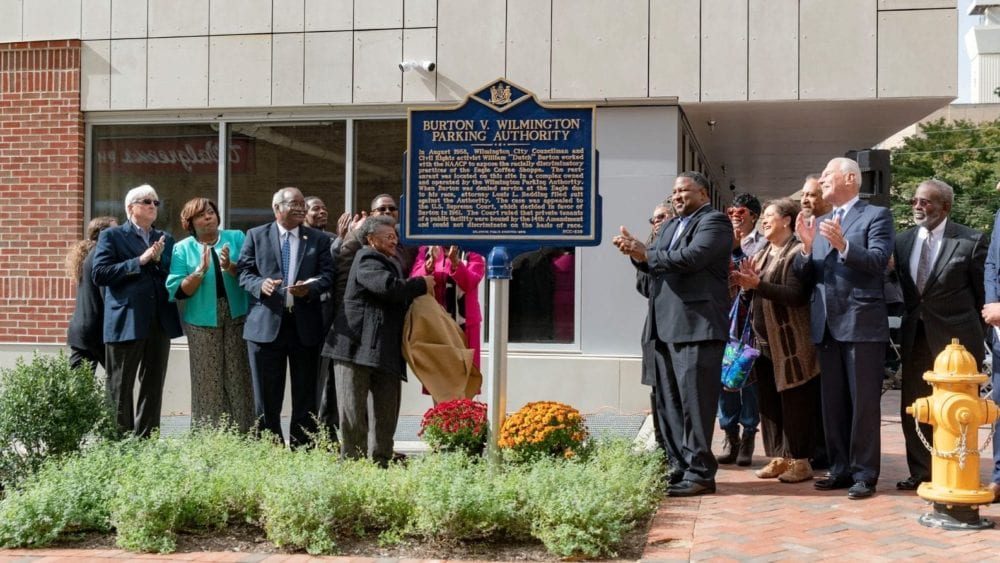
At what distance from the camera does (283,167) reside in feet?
39.9

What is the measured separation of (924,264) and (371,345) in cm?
366

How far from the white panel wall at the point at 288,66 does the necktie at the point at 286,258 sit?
3802 millimetres

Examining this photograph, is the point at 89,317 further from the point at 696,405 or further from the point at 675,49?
the point at 675,49

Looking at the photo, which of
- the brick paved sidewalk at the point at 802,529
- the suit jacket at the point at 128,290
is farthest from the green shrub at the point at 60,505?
the brick paved sidewalk at the point at 802,529

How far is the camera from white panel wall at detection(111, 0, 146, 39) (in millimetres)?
12086

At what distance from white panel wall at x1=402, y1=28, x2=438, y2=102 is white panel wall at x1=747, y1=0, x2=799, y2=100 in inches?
126

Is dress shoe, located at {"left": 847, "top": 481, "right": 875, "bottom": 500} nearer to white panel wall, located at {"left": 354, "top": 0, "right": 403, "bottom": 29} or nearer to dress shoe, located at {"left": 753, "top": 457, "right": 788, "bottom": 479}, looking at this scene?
dress shoe, located at {"left": 753, "top": 457, "right": 788, "bottom": 479}

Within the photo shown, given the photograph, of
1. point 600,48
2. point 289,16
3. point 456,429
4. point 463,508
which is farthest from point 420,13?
point 463,508

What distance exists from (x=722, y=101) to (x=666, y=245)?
4.07 metres

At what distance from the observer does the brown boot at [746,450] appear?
8.44 m

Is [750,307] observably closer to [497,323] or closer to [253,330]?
[497,323]

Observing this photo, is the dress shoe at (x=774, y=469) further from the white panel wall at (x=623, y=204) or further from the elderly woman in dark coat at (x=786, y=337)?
the white panel wall at (x=623, y=204)

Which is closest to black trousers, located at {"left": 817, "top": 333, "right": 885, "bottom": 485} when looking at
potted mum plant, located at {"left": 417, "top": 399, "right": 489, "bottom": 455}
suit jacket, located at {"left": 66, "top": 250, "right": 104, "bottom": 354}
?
potted mum plant, located at {"left": 417, "top": 399, "right": 489, "bottom": 455}

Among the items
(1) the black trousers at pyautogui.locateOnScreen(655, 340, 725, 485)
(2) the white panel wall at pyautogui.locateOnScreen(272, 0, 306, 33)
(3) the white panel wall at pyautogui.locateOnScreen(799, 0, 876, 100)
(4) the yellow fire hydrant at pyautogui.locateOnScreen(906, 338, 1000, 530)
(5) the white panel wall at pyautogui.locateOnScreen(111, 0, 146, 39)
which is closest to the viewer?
(4) the yellow fire hydrant at pyautogui.locateOnScreen(906, 338, 1000, 530)
